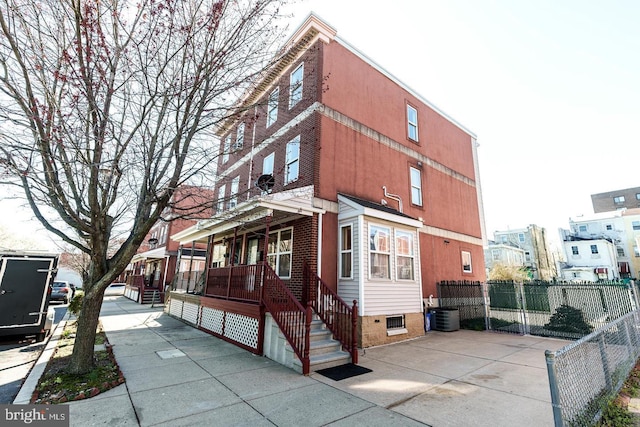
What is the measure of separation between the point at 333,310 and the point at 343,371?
69.3 inches

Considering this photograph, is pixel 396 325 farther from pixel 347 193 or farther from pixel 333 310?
pixel 347 193

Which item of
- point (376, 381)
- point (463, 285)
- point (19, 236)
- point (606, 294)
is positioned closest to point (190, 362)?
point (376, 381)

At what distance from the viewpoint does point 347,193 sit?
10602 mm

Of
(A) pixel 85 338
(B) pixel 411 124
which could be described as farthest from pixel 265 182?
(B) pixel 411 124

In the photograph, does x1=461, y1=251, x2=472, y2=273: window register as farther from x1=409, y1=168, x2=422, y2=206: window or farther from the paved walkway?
the paved walkway

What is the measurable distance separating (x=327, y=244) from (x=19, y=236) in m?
55.8

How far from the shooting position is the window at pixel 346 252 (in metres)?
9.41

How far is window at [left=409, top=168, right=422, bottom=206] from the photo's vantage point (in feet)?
43.9

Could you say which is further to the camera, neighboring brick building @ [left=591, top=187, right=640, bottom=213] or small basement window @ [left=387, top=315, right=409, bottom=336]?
neighboring brick building @ [left=591, top=187, right=640, bottom=213]

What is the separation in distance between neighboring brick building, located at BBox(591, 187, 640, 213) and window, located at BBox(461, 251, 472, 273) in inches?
2385

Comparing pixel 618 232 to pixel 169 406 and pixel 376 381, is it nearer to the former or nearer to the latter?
pixel 376 381

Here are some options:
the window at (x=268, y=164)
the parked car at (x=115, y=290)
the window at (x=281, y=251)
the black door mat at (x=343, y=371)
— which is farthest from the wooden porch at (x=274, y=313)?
the parked car at (x=115, y=290)

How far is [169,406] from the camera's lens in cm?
448

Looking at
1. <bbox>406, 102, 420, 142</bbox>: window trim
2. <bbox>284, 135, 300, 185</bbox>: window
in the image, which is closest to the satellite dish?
<bbox>284, 135, 300, 185</bbox>: window
